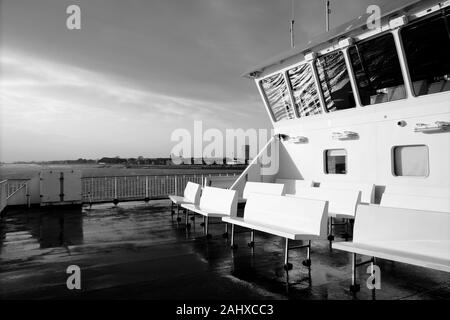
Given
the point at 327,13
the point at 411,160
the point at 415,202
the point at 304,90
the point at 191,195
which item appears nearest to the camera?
the point at 415,202

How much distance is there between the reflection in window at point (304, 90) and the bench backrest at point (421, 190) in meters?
3.65

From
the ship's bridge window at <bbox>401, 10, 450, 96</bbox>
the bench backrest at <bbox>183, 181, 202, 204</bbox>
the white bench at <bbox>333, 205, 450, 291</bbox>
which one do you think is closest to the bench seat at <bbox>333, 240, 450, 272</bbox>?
the white bench at <bbox>333, 205, 450, 291</bbox>

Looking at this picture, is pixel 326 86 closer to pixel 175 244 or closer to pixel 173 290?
pixel 175 244

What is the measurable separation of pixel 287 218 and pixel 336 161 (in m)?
5.81

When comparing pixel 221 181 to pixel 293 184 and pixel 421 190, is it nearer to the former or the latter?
pixel 293 184

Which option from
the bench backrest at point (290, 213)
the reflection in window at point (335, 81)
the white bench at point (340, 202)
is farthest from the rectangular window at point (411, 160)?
the bench backrest at point (290, 213)

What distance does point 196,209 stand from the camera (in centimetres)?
783

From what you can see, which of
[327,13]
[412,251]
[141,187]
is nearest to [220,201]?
[412,251]

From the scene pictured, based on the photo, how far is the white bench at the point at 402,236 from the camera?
398cm

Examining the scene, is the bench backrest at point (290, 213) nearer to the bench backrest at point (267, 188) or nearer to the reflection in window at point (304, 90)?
the bench backrest at point (267, 188)

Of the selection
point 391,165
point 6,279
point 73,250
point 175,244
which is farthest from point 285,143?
point 6,279

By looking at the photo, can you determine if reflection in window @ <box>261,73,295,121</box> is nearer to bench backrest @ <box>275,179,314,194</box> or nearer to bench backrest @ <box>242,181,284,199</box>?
bench backrest @ <box>275,179,314,194</box>

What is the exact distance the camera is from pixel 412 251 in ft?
14.0

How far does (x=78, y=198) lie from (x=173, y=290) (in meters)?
9.27
